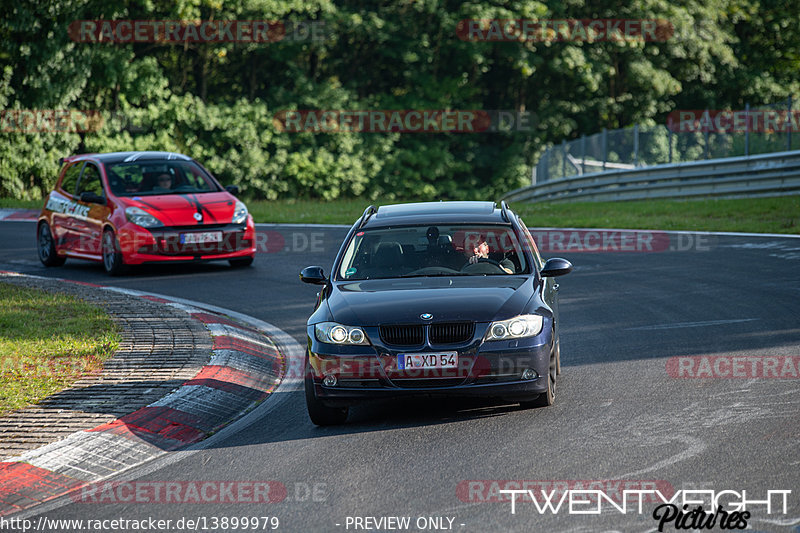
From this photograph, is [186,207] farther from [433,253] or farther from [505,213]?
[433,253]

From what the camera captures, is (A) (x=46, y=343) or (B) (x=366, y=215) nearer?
(B) (x=366, y=215)

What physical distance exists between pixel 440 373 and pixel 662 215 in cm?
1838

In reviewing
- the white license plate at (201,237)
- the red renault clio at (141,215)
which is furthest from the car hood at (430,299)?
the red renault clio at (141,215)

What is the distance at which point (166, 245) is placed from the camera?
1556 centimetres

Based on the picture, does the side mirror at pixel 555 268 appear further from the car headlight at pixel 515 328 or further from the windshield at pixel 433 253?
the car headlight at pixel 515 328

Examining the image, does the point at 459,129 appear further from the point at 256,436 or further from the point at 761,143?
the point at 256,436

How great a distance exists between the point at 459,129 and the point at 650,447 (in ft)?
142

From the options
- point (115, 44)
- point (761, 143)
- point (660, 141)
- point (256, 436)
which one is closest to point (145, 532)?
point (256, 436)

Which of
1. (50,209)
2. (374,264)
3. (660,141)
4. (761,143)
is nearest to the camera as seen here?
(374,264)

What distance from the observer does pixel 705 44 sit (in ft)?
149

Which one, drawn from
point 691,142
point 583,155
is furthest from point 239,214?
point 583,155

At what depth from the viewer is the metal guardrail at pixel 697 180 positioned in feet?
82.3

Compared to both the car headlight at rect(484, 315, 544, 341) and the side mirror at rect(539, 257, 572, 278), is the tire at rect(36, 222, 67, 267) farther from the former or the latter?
the car headlight at rect(484, 315, 544, 341)

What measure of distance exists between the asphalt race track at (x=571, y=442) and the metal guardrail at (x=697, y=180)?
14.1 meters
